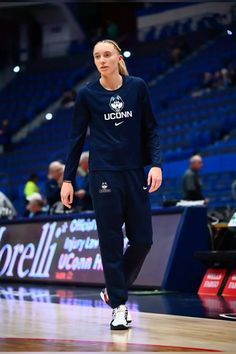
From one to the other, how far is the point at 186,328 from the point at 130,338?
63 cm

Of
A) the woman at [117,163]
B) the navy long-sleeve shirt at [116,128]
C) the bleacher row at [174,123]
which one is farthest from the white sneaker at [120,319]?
the bleacher row at [174,123]

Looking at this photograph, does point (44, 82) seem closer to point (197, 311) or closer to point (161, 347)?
point (197, 311)

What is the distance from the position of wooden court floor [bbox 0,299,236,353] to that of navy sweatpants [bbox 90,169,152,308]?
1.08ft

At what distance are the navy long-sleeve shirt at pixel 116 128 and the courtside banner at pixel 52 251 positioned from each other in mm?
4334

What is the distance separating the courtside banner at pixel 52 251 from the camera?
392 inches

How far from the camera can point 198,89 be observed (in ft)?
68.7

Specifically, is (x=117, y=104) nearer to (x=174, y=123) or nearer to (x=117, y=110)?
(x=117, y=110)

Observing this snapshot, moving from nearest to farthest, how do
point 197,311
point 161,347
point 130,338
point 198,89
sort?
point 161,347, point 130,338, point 197,311, point 198,89

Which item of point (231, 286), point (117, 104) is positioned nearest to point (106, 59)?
point (117, 104)

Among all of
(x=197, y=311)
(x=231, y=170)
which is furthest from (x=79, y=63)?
(x=197, y=311)

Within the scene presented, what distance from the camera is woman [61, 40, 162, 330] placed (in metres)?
5.30

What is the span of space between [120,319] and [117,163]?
0.98m

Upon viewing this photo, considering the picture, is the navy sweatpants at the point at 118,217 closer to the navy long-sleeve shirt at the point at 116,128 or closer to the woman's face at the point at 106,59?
the navy long-sleeve shirt at the point at 116,128

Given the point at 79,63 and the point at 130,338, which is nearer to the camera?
the point at 130,338
